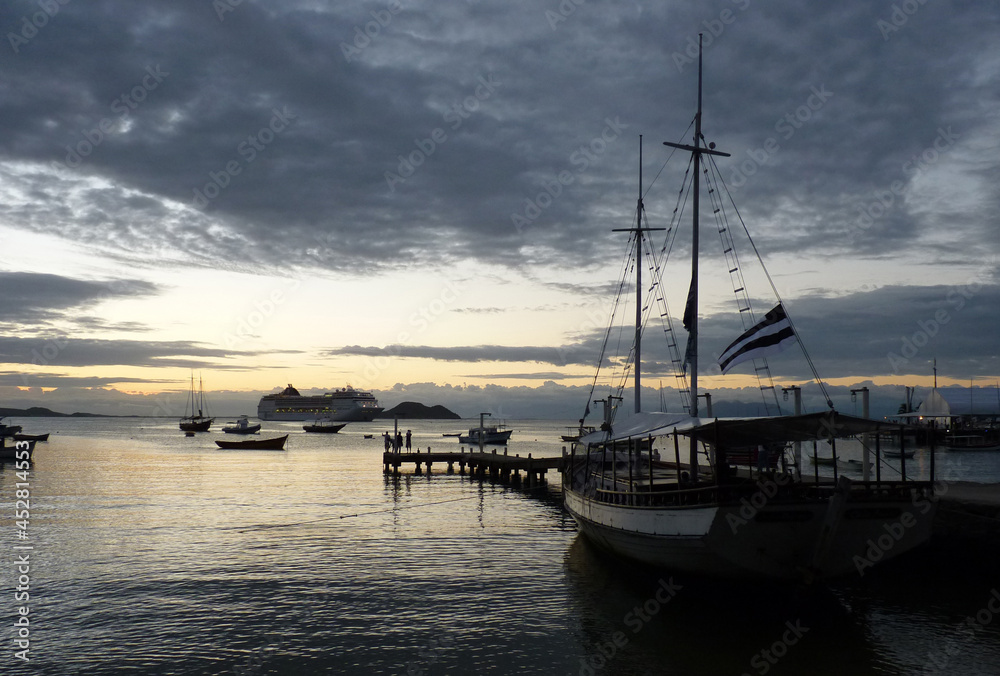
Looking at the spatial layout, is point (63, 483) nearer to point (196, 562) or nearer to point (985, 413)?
point (196, 562)

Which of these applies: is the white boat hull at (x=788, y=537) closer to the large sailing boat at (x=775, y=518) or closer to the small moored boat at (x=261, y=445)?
the large sailing boat at (x=775, y=518)

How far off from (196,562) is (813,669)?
1872 cm

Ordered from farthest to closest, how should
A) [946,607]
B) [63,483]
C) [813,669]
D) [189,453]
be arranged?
1. [189,453]
2. [63,483]
3. [946,607]
4. [813,669]

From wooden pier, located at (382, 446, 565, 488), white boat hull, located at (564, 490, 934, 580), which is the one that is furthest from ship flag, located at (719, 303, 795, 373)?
wooden pier, located at (382, 446, 565, 488)

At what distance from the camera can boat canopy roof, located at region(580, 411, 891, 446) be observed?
1634 centimetres

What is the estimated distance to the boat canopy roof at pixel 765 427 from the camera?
1634 centimetres

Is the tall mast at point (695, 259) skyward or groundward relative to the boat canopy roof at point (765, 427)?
skyward

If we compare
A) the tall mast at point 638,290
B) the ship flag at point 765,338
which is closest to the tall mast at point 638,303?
the tall mast at point 638,290

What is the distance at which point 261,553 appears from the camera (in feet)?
80.2

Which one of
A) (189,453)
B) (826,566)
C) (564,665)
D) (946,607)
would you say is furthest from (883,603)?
(189,453)

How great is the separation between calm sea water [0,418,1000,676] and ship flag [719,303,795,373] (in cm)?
673

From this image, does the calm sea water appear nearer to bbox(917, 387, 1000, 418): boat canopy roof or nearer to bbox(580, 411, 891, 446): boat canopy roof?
bbox(580, 411, 891, 446): boat canopy roof

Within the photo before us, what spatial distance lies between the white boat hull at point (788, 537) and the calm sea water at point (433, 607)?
3.17 feet

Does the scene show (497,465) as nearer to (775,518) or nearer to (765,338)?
(765,338)
